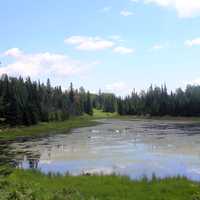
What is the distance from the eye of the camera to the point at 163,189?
731 inches

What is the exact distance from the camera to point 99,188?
18984mm

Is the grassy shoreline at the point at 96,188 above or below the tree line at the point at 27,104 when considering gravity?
below

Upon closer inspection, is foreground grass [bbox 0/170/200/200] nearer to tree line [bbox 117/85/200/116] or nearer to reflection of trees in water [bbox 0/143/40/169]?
reflection of trees in water [bbox 0/143/40/169]

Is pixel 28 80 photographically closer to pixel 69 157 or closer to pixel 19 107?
pixel 19 107

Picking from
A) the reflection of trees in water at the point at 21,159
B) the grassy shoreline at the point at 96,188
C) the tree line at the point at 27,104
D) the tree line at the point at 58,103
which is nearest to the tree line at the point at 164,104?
the tree line at the point at 58,103

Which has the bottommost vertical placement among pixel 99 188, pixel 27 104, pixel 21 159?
pixel 21 159

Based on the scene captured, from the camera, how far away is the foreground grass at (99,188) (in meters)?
15.3

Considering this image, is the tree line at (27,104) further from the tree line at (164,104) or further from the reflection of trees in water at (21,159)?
the tree line at (164,104)

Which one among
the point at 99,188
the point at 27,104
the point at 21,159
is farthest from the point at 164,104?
the point at 99,188

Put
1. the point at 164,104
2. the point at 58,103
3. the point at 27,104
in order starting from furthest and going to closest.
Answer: the point at 164,104 < the point at 58,103 < the point at 27,104

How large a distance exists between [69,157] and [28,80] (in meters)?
86.1

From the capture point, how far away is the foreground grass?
15.3m

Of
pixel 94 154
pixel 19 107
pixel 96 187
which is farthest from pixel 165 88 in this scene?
pixel 96 187

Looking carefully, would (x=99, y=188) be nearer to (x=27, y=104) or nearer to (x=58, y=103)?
(x=27, y=104)
